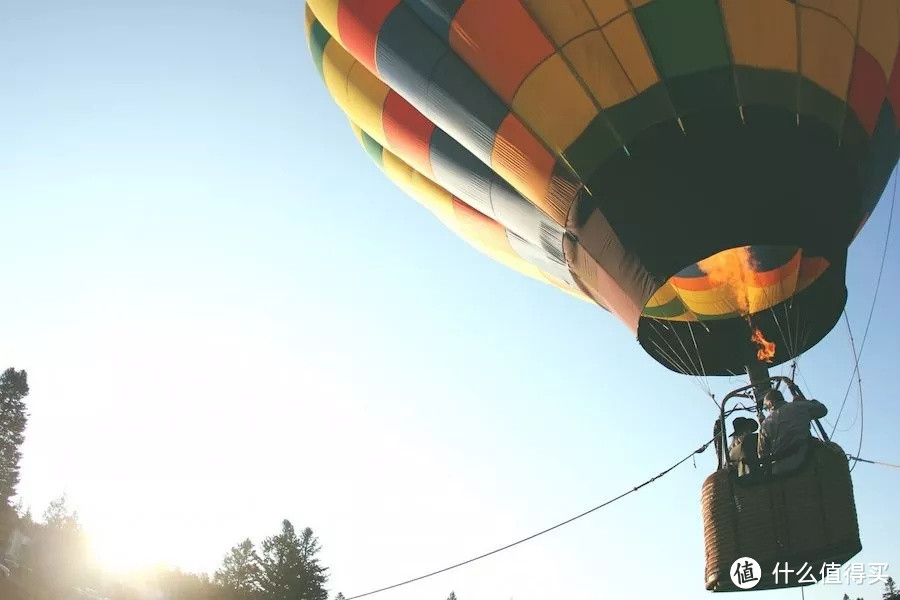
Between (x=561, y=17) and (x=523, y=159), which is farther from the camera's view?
(x=523, y=159)

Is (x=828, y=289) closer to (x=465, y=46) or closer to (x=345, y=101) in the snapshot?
(x=465, y=46)

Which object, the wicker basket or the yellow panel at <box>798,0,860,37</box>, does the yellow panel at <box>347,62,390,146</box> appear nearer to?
the yellow panel at <box>798,0,860,37</box>

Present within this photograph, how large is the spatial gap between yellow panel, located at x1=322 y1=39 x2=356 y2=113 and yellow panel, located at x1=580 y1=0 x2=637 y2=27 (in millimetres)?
2829

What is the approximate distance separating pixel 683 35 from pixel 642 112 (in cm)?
50

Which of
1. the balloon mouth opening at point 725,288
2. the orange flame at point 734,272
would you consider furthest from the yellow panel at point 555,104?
the orange flame at point 734,272

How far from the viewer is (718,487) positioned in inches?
190

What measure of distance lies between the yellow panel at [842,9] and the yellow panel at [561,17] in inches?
49.6

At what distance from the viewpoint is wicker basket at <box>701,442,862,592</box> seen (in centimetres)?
446

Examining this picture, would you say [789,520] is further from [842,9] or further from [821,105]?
[842,9]

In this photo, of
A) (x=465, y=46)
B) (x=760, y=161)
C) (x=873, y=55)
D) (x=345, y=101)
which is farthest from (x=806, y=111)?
(x=345, y=101)

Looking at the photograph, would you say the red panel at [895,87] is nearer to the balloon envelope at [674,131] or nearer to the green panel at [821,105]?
the balloon envelope at [674,131]

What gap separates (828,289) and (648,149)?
163 centimetres

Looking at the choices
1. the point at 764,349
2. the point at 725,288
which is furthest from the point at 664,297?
the point at 764,349

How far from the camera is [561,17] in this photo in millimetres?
5238
